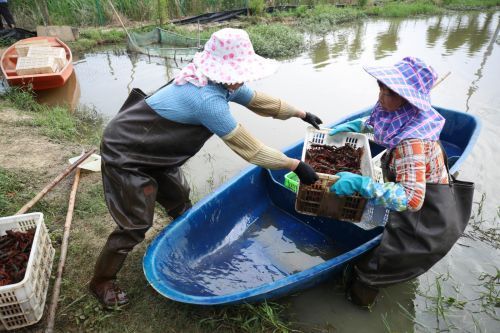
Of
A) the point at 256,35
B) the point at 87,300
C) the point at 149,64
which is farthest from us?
the point at 256,35

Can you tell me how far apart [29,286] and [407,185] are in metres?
2.48

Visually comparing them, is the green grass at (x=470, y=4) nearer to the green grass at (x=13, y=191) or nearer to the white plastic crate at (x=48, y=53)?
the white plastic crate at (x=48, y=53)

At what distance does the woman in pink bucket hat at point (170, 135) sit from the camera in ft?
6.77

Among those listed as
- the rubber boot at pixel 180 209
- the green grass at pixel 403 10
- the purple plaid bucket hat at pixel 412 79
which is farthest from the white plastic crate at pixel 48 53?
the green grass at pixel 403 10

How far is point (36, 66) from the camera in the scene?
6.54 metres

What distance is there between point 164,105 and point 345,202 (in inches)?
60.7

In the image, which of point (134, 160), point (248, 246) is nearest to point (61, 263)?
point (134, 160)

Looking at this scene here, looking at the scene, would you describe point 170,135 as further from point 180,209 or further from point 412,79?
point 412,79

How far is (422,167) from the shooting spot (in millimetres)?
2057

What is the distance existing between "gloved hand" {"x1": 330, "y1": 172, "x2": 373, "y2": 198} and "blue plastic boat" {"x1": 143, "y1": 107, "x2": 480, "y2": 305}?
1.61 ft

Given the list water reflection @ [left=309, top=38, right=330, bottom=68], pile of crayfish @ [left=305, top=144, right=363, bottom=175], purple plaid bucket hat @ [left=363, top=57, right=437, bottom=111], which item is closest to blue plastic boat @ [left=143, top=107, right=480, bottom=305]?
pile of crayfish @ [left=305, top=144, right=363, bottom=175]

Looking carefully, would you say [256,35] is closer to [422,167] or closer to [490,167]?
[490,167]

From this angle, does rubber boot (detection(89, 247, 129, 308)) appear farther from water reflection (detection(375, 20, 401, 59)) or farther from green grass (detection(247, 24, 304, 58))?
water reflection (detection(375, 20, 401, 59))

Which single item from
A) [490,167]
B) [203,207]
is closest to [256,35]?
[490,167]
